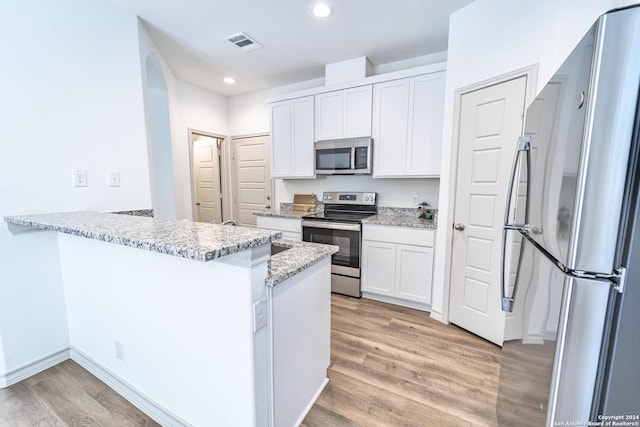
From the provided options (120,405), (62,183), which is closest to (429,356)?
(120,405)

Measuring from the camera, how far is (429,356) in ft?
6.53

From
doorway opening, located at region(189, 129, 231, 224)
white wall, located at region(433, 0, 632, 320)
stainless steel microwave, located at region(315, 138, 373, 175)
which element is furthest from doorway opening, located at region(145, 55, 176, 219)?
white wall, located at region(433, 0, 632, 320)

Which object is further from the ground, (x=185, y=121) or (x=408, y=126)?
(x=185, y=121)

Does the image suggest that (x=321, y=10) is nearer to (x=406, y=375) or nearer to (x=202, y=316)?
(x=202, y=316)

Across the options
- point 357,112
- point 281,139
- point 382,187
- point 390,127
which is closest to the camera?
point 390,127

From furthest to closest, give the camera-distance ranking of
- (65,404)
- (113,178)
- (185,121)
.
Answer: (185,121)
(113,178)
(65,404)

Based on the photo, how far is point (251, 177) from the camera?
4352mm

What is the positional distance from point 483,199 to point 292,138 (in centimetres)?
236

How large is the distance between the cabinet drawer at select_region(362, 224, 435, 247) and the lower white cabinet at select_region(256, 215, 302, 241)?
2.74 ft

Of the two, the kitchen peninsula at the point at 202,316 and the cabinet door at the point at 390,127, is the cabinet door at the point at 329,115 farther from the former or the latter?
the kitchen peninsula at the point at 202,316

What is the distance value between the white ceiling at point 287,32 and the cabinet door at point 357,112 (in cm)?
42

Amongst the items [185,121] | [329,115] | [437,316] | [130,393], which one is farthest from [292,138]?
[130,393]

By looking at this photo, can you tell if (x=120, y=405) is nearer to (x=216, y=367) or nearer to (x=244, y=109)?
(x=216, y=367)

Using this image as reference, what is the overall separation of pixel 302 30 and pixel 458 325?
3125mm
